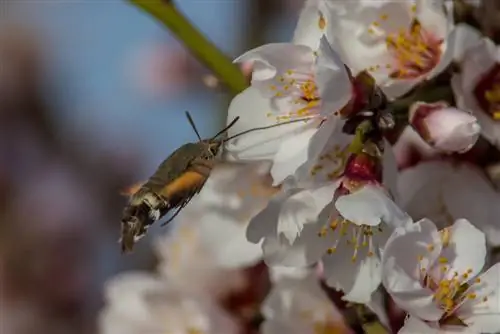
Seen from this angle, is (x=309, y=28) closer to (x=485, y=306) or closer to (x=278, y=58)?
(x=278, y=58)

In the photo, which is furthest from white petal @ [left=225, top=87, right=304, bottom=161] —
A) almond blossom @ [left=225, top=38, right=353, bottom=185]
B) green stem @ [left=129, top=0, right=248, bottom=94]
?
green stem @ [left=129, top=0, right=248, bottom=94]

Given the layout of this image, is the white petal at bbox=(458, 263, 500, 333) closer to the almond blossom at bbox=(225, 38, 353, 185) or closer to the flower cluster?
the flower cluster

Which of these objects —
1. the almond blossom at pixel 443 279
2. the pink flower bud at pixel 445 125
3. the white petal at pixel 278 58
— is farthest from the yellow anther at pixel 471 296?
the white petal at pixel 278 58

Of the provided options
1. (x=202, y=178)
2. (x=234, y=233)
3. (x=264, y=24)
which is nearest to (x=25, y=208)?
(x=264, y=24)

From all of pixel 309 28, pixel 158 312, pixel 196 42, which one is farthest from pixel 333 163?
pixel 158 312

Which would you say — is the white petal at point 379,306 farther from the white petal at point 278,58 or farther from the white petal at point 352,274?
the white petal at point 278,58

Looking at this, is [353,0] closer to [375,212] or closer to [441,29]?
[441,29]
